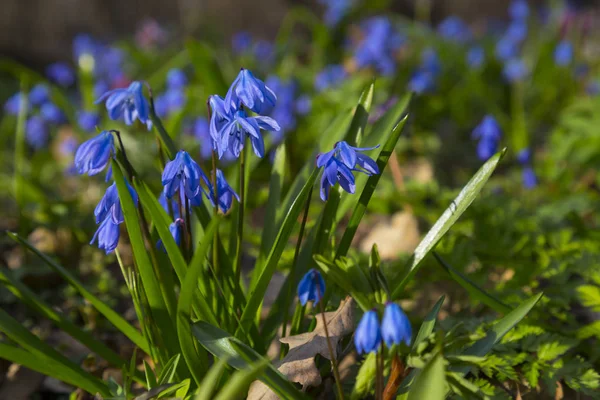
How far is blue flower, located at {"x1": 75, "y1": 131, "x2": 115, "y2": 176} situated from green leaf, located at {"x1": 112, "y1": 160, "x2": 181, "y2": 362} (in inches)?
4.1

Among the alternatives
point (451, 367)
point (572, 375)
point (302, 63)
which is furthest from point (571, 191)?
point (302, 63)

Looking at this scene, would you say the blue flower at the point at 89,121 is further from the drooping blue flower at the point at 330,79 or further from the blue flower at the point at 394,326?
the blue flower at the point at 394,326

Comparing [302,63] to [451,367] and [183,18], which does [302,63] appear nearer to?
[183,18]

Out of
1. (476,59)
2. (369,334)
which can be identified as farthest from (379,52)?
(369,334)

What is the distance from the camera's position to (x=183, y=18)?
22.1 feet

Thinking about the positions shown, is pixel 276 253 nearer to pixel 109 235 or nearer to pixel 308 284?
pixel 308 284

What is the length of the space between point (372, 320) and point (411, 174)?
9.35 ft

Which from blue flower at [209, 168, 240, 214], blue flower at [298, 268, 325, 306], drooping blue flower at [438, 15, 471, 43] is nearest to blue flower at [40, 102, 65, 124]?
blue flower at [209, 168, 240, 214]

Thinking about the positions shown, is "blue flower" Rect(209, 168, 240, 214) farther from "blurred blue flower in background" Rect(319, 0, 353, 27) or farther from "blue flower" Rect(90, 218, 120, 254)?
"blurred blue flower in background" Rect(319, 0, 353, 27)

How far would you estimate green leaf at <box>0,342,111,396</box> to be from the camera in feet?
5.37

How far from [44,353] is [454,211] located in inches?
54.1

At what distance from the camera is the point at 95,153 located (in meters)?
1.62

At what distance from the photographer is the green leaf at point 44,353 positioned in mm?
1697

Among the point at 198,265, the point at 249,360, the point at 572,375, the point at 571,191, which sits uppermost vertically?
the point at 198,265
